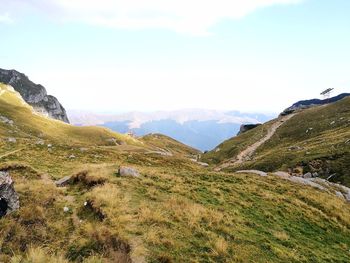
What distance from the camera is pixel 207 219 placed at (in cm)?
2006

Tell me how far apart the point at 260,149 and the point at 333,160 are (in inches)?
1777

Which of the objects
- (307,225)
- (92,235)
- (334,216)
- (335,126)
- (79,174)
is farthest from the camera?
(335,126)

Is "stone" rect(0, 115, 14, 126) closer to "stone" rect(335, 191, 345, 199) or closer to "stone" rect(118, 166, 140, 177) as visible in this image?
"stone" rect(118, 166, 140, 177)

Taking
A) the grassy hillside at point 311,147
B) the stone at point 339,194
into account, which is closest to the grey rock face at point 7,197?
the stone at point 339,194

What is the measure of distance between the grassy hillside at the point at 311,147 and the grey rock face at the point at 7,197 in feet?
154

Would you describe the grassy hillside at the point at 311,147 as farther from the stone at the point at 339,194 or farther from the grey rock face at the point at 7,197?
the grey rock face at the point at 7,197

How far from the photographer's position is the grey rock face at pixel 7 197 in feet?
59.7

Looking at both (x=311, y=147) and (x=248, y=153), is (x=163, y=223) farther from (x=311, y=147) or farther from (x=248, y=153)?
(x=248, y=153)

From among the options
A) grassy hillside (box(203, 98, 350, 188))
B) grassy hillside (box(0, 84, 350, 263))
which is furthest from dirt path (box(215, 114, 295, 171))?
grassy hillside (box(0, 84, 350, 263))

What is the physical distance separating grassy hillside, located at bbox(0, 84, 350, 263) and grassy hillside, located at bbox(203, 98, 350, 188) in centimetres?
2612

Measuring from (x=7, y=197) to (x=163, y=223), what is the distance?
879cm

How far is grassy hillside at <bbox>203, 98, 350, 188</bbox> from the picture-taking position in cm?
5706

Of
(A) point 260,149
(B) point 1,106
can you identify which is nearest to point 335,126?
(A) point 260,149

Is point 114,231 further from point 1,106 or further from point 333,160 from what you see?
point 1,106
